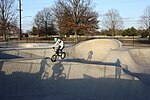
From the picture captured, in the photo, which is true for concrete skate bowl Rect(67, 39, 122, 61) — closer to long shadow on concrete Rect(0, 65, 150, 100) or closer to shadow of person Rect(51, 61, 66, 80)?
shadow of person Rect(51, 61, 66, 80)

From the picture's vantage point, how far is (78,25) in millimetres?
47344

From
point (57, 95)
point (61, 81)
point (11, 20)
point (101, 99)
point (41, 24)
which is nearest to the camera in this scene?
point (101, 99)

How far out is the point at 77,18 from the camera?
48281 mm

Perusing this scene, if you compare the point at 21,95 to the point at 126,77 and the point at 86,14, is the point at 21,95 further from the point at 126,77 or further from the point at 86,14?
the point at 86,14

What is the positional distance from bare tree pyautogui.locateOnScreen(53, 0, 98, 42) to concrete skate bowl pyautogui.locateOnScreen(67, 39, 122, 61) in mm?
23116

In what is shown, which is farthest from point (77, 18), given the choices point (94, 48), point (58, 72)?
point (58, 72)

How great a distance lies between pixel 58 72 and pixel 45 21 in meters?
Result: 74.5

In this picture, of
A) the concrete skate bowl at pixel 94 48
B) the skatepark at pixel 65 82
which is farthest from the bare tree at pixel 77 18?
the skatepark at pixel 65 82

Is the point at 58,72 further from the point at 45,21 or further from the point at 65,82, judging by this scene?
the point at 45,21

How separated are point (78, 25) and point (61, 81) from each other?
3585 cm


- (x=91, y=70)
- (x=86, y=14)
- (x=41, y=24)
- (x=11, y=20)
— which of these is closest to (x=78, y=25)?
(x=86, y=14)

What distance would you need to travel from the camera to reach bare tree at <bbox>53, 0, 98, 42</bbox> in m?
47.3

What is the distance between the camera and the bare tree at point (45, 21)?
263 feet

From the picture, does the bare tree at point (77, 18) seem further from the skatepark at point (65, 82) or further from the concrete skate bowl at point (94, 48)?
the skatepark at point (65, 82)
